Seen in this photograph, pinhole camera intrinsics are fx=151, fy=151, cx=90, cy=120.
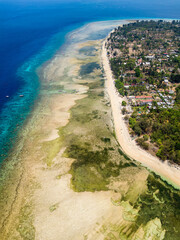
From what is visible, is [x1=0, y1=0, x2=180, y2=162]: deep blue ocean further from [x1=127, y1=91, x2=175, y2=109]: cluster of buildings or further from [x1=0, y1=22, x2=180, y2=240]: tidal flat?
[x1=127, y1=91, x2=175, y2=109]: cluster of buildings

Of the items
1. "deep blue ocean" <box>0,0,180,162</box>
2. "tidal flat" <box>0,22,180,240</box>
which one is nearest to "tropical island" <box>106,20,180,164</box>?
"tidal flat" <box>0,22,180,240</box>

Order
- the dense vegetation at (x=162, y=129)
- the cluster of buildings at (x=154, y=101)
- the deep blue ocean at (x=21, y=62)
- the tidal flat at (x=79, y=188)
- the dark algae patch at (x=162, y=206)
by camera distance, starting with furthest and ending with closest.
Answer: the cluster of buildings at (x=154, y=101) → the deep blue ocean at (x=21, y=62) → the dense vegetation at (x=162, y=129) → the dark algae patch at (x=162, y=206) → the tidal flat at (x=79, y=188)

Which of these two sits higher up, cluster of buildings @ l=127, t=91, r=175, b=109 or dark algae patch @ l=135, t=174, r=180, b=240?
cluster of buildings @ l=127, t=91, r=175, b=109

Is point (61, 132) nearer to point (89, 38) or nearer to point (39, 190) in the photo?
point (39, 190)

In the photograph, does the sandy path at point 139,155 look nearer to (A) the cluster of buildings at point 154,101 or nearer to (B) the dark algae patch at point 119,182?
(B) the dark algae patch at point 119,182

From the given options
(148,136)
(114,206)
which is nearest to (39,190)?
(114,206)

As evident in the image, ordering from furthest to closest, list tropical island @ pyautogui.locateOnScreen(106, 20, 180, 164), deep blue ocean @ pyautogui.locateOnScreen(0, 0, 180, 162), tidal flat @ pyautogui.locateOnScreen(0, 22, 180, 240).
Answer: deep blue ocean @ pyautogui.locateOnScreen(0, 0, 180, 162)
tropical island @ pyautogui.locateOnScreen(106, 20, 180, 164)
tidal flat @ pyautogui.locateOnScreen(0, 22, 180, 240)

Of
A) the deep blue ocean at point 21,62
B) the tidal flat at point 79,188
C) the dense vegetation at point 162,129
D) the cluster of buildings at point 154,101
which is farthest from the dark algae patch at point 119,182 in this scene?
the deep blue ocean at point 21,62
